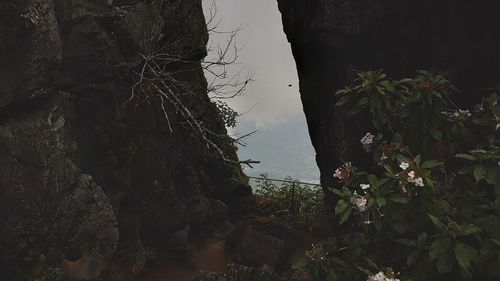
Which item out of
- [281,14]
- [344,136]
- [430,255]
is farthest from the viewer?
[281,14]

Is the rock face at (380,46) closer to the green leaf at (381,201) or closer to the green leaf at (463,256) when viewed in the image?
the green leaf at (381,201)

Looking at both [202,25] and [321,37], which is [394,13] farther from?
[202,25]

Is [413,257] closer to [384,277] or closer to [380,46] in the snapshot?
[384,277]

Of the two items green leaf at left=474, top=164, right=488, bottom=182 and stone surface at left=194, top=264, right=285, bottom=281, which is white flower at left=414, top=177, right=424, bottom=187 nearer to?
green leaf at left=474, top=164, right=488, bottom=182

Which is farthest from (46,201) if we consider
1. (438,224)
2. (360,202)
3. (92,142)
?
(438,224)

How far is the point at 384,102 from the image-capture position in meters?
5.98

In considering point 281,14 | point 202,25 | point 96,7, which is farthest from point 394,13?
point 96,7

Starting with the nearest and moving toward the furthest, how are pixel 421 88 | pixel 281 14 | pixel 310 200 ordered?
1. pixel 421 88
2. pixel 281 14
3. pixel 310 200

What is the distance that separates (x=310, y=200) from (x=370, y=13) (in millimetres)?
8222

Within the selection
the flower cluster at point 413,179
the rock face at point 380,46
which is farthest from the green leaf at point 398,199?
the rock face at point 380,46

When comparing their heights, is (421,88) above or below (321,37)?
below

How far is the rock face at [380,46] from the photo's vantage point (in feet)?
28.0

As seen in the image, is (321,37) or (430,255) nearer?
(430,255)

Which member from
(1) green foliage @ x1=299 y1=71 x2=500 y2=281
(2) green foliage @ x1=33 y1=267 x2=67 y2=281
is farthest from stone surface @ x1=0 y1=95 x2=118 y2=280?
(1) green foliage @ x1=299 y1=71 x2=500 y2=281
